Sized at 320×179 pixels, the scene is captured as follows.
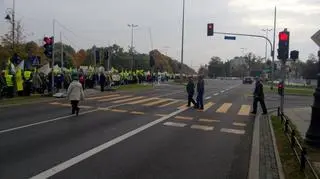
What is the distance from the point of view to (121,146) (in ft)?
39.6

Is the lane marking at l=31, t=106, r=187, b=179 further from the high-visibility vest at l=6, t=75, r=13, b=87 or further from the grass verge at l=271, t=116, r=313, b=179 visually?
the high-visibility vest at l=6, t=75, r=13, b=87

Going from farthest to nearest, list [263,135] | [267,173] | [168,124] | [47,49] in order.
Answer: [47,49] < [168,124] < [263,135] < [267,173]

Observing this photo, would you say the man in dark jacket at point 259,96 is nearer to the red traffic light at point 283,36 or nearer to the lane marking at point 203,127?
the red traffic light at point 283,36

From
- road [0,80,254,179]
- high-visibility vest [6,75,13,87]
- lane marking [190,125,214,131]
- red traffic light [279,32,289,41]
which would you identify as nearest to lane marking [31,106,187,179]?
road [0,80,254,179]

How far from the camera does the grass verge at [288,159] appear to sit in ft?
30.0

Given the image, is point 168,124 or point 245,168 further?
point 168,124

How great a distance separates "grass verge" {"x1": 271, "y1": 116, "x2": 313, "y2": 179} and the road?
2.52ft

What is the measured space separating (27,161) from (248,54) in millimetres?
176406

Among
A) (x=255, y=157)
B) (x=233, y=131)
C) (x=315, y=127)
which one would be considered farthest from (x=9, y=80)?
(x=255, y=157)

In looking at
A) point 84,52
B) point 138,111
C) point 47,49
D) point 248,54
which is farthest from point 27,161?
point 248,54

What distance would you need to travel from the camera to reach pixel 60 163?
9578 millimetres

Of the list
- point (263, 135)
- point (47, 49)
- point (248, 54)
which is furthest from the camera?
point (248, 54)

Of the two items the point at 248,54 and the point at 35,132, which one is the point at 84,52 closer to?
the point at 248,54

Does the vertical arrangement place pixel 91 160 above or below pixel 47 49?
below
